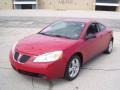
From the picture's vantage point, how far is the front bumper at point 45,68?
5.38 metres

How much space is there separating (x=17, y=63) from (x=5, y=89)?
636 mm

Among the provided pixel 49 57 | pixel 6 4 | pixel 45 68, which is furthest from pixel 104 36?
pixel 6 4

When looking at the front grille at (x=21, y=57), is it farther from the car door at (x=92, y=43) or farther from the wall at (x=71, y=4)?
the wall at (x=71, y=4)

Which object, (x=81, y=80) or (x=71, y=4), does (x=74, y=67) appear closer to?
(x=81, y=80)

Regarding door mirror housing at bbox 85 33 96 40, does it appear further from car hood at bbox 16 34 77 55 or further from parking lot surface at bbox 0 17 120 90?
parking lot surface at bbox 0 17 120 90

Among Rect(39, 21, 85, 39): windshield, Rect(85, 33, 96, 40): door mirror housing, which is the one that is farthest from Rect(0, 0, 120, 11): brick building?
Rect(85, 33, 96, 40): door mirror housing

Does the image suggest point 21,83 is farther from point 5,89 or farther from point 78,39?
point 78,39

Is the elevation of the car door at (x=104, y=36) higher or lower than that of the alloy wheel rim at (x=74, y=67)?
higher

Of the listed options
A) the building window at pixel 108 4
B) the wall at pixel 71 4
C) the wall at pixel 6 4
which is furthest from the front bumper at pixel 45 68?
the wall at pixel 6 4

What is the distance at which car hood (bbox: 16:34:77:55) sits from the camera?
5.68 m

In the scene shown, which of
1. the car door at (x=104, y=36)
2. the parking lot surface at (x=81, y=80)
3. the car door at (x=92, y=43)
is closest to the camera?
the parking lot surface at (x=81, y=80)

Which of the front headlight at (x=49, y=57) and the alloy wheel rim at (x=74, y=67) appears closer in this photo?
the front headlight at (x=49, y=57)

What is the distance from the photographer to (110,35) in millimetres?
8602

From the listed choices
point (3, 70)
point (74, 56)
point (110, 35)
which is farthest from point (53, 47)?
point (110, 35)
